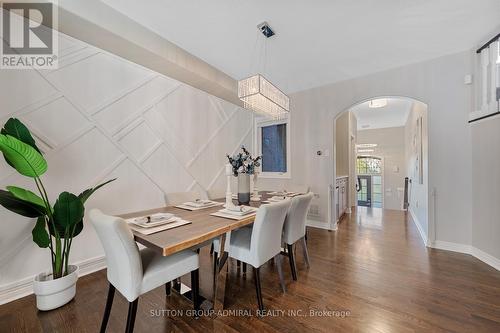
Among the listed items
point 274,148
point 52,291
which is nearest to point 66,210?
point 52,291

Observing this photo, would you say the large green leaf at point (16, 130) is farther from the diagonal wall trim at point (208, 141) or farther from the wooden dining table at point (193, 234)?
the diagonal wall trim at point (208, 141)

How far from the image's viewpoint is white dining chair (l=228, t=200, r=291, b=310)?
162 cm

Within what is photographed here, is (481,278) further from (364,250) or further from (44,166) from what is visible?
(44,166)

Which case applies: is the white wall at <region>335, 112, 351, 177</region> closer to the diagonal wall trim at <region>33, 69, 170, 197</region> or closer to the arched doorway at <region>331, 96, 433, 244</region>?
the arched doorway at <region>331, 96, 433, 244</region>

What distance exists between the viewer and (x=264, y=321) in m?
1.56

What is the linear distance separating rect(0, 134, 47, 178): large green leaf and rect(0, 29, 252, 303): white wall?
0.65 meters

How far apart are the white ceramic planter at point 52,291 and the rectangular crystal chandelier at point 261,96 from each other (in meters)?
2.62

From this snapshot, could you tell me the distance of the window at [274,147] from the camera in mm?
4652

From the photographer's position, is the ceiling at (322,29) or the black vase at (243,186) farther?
the black vase at (243,186)

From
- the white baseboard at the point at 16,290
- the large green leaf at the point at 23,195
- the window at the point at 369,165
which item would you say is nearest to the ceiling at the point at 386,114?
the window at the point at 369,165

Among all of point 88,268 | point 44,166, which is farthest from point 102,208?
point 44,166

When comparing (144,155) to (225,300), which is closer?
(225,300)

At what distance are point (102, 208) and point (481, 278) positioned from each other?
4.35 m

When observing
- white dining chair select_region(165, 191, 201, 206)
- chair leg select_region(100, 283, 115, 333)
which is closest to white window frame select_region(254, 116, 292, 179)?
white dining chair select_region(165, 191, 201, 206)
